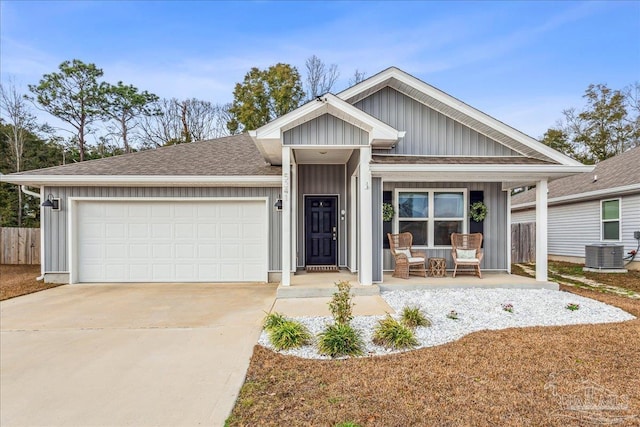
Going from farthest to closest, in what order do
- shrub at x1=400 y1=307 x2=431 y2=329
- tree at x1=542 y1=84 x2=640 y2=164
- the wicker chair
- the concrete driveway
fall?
Answer: tree at x1=542 y1=84 x2=640 y2=164 → the wicker chair → shrub at x1=400 y1=307 x2=431 y2=329 → the concrete driveway

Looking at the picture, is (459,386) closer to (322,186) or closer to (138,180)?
(322,186)

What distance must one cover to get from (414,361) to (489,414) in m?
1.08

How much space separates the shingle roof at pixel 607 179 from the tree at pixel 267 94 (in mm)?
13892

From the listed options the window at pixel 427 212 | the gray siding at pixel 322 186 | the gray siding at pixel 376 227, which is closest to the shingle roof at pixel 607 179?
the window at pixel 427 212

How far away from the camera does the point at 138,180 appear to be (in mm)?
8352

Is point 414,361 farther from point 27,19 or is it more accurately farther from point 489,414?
point 27,19

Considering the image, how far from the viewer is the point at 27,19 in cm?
1270

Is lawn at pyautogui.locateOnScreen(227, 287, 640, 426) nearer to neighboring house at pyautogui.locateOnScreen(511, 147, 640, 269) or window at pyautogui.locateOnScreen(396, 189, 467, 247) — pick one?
window at pyautogui.locateOnScreen(396, 189, 467, 247)

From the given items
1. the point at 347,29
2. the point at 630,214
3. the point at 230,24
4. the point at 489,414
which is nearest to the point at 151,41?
the point at 230,24

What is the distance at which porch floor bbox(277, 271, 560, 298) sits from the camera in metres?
6.78

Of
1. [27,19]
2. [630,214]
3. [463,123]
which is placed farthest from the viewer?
[27,19]

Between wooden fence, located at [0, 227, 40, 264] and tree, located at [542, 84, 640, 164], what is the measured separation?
29.4 m

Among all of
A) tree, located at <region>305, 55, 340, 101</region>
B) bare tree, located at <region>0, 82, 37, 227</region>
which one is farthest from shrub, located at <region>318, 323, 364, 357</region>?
bare tree, located at <region>0, 82, 37, 227</region>

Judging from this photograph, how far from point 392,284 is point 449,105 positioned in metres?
4.26
